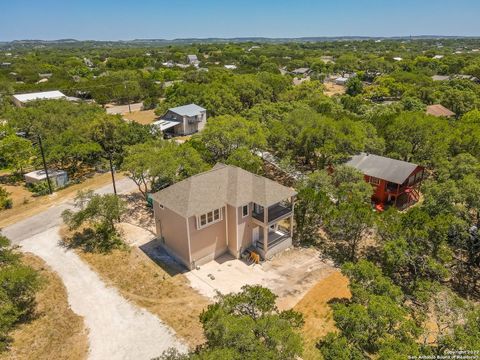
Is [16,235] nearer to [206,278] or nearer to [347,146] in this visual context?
[206,278]

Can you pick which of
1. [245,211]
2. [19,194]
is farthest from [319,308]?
[19,194]

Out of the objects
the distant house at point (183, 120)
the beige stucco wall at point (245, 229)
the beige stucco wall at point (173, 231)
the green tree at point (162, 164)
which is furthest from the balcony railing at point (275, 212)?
the distant house at point (183, 120)

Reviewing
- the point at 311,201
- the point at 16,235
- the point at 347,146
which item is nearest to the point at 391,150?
the point at 347,146

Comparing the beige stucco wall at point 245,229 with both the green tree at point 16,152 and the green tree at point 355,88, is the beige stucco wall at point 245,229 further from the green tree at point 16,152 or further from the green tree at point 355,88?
the green tree at point 355,88

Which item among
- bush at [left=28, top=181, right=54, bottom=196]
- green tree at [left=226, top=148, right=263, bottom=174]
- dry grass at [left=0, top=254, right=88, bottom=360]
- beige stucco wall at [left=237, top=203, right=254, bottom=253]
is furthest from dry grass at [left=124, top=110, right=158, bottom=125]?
dry grass at [left=0, top=254, right=88, bottom=360]

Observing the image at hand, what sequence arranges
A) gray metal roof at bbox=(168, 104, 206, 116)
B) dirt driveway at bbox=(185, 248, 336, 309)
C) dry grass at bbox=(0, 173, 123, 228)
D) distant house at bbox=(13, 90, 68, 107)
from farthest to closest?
distant house at bbox=(13, 90, 68, 107) → gray metal roof at bbox=(168, 104, 206, 116) → dry grass at bbox=(0, 173, 123, 228) → dirt driveway at bbox=(185, 248, 336, 309)

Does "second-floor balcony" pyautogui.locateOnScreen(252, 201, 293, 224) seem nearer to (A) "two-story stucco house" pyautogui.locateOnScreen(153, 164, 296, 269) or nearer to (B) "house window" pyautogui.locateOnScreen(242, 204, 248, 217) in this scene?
(A) "two-story stucco house" pyautogui.locateOnScreen(153, 164, 296, 269)
